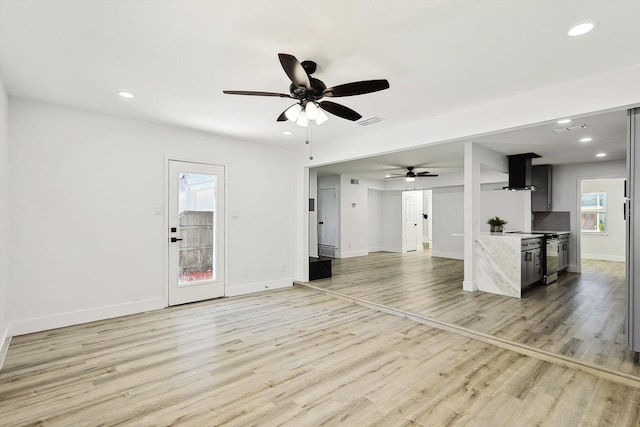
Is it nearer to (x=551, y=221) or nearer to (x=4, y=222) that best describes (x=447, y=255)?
(x=551, y=221)

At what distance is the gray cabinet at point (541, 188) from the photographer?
295 inches

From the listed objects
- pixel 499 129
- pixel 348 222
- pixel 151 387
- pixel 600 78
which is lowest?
pixel 151 387

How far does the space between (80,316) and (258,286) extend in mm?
2541

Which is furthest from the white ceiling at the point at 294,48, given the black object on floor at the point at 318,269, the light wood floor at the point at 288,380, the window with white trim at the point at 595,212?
the window with white trim at the point at 595,212

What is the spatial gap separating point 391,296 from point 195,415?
348 centimetres

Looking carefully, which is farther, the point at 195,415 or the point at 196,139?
the point at 196,139

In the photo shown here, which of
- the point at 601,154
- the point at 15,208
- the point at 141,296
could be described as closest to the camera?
the point at 15,208

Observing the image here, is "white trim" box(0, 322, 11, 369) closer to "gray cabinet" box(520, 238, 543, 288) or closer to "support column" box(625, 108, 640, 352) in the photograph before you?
"support column" box(625, 108, 640, 352)

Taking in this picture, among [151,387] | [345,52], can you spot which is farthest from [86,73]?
[151,387]

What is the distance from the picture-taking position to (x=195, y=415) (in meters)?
2.14

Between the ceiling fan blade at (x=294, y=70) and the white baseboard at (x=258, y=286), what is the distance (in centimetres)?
382

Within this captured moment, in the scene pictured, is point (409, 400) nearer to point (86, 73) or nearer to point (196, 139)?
point (86, 73)

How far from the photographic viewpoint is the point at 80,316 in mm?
3896

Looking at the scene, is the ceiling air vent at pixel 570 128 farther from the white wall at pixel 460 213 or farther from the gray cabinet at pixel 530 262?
the white wall at pixel 460 213
